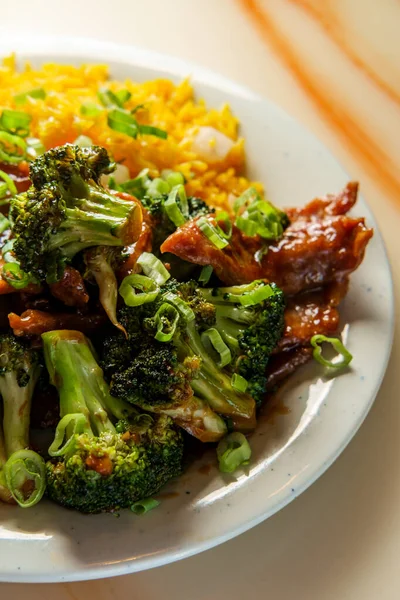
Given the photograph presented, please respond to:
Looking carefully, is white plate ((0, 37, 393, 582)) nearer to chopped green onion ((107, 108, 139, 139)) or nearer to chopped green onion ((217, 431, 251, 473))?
chopped green onion ((217, 431, 251, 473))

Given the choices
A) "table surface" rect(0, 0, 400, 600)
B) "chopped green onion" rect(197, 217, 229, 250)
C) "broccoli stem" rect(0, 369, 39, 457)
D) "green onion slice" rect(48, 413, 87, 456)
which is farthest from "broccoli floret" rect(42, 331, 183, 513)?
"chopped green onion" rect(197, 217, 229, 250)

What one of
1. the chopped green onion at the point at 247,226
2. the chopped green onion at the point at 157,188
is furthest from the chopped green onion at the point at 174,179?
the chopped green onion at the point at 247,226

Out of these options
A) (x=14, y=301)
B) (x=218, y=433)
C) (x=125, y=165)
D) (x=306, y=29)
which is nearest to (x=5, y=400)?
(x=14, y=301)

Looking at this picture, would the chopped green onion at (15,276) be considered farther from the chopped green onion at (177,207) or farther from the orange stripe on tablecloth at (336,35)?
the orange stripe on tablecloth at (336,35)

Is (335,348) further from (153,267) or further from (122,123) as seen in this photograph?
(122,123)

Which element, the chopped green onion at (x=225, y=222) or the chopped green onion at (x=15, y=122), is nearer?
the chopped green onion at (x=225, y=222)

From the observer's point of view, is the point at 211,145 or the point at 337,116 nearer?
the point at 211,145

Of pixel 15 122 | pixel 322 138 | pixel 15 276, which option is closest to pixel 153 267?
pixel 15 276
